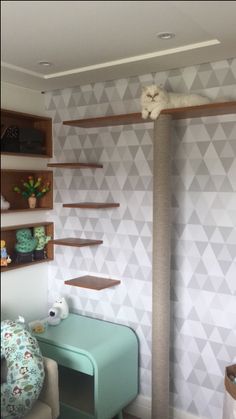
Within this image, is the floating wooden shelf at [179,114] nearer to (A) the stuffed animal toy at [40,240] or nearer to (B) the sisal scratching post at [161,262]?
(B) the sisal scratching post at [161,262]

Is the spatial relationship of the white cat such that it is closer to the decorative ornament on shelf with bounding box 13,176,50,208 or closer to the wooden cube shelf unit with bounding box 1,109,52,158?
the wooden cube shelf unit with bounding box 1,109,52,158

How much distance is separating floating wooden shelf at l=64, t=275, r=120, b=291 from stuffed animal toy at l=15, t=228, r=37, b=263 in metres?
A: 1.01

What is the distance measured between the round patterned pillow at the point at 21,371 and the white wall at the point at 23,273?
9cm

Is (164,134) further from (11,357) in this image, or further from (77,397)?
(77,397)

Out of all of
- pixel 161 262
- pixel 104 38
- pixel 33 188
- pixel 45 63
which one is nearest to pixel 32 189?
pixel 33 188

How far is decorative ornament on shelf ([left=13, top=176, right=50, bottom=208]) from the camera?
110 centimetres

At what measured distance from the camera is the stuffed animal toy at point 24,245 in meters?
1.08

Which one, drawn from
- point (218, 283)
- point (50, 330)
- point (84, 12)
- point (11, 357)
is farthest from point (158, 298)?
point (84, 12)

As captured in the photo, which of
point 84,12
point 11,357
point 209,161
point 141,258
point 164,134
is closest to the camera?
point 84,12

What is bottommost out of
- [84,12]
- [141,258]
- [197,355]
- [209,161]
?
[197,355]

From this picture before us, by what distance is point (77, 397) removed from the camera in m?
2.07

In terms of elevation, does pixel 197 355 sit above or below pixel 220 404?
above

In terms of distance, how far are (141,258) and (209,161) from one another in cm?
65

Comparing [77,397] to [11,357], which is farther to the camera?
[77,397]
